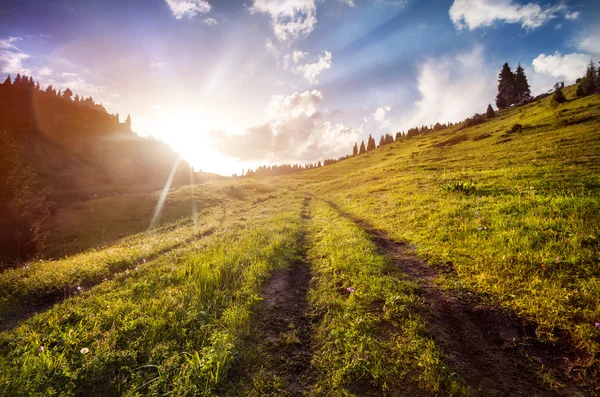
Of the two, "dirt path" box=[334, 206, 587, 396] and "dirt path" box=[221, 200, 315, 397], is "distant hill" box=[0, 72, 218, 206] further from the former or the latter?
"dirt path" box=[334, 206, 587, 396]

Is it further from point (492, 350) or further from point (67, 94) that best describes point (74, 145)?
point (492, 350)

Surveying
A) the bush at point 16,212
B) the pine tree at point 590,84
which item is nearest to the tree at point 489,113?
the pine tree at point 590,84

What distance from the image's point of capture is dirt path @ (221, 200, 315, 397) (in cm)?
450

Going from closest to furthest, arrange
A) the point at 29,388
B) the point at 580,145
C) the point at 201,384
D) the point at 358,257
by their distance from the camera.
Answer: the point at 29,388 < the point at 201,384 < the point at 358,257 < the point at 580,145

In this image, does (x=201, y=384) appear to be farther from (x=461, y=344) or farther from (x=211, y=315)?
(x=461, y=344)

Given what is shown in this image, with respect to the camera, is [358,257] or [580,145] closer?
[358,257]

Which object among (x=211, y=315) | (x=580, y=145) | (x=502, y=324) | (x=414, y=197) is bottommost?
(x=502, y=324)

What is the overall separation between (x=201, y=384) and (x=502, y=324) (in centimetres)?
712

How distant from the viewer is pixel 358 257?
33.3ft

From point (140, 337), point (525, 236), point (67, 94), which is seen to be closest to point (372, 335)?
point (140, 337)

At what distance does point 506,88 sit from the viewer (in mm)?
104438

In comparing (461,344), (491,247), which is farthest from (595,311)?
(491,247)

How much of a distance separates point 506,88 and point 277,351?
144845 millimetres

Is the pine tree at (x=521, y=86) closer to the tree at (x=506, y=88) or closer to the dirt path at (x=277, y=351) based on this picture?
the tree at (x=506, y=88)
